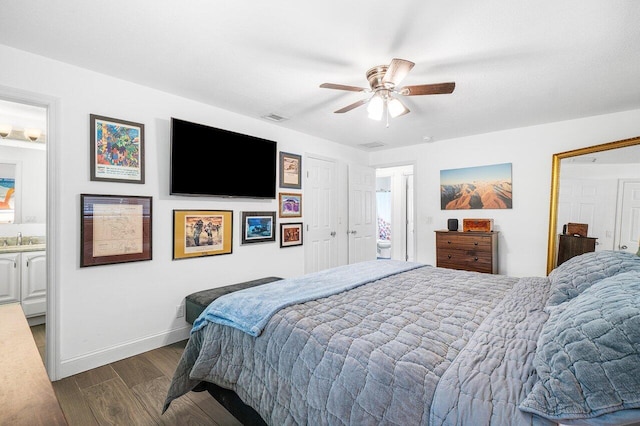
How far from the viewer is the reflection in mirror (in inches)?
148

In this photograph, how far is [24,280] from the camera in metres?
3.38

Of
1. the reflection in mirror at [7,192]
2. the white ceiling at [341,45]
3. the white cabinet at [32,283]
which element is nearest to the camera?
the white ceiling at [341,45]

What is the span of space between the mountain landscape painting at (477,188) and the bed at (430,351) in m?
2.36

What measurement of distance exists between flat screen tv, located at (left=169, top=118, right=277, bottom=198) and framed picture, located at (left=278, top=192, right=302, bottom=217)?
0.25m

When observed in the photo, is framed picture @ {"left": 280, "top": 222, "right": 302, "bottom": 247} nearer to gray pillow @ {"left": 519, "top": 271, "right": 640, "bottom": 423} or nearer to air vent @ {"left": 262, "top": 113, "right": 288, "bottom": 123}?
air vent @ {"left": 262, "top": 113, "right": 288, "bottom": 123}

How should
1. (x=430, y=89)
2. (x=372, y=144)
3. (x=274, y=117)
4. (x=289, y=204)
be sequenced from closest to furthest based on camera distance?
(x=430, y=89) < (x=274, y=117) < (x=289, y=204) < (x=372, y=144)

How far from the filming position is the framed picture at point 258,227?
3.54 metres

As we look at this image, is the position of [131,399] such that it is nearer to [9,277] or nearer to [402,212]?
[9,277]

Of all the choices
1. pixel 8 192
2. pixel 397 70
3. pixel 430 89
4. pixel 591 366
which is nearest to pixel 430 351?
pixel 591 366

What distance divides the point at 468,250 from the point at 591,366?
346cm

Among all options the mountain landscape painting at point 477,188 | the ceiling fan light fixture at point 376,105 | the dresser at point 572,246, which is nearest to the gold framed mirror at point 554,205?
the dresser at point 572,246

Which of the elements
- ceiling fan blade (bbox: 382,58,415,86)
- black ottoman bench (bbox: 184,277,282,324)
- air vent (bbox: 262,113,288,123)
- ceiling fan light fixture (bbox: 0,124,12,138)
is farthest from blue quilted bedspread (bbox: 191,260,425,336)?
ceiling fan light fixture (bbox: 0,124,12,138)

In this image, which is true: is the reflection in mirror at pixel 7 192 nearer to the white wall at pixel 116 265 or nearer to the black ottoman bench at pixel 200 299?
the white wall at pixel 116 265

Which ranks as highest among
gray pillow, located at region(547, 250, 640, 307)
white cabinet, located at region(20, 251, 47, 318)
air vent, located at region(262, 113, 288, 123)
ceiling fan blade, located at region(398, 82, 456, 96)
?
air vent, located at region(262, 113, 288, 123)
